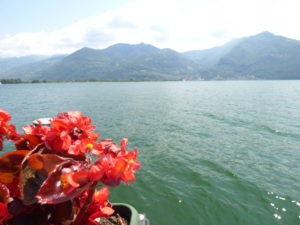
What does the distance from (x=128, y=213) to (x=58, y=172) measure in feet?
5.80

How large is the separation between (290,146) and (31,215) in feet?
50.7

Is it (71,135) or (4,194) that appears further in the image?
(71,135)

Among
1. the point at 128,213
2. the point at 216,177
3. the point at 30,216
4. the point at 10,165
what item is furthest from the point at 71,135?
the point at 216,177

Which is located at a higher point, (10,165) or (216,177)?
(10,165)

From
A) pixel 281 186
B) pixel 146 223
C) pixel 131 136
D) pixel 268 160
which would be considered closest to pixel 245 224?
pixel 281 186

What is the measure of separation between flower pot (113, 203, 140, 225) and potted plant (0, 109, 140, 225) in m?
0.97

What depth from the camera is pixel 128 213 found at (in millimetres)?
2465

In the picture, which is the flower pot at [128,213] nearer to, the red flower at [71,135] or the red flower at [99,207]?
the red flower at [99,207]

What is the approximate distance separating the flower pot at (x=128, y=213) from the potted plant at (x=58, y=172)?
97cm

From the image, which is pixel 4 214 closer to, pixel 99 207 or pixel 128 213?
pixel 99 207

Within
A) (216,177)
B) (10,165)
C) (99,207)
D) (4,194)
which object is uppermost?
(10,165)

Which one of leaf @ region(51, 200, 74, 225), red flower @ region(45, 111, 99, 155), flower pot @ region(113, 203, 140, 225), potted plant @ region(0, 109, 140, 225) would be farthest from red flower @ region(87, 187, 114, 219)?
flower pot @ region(113, 203, 140, 225)

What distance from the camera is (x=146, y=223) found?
10.3 feet

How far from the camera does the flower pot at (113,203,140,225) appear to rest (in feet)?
7.48
